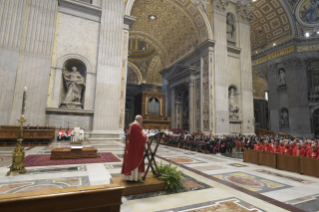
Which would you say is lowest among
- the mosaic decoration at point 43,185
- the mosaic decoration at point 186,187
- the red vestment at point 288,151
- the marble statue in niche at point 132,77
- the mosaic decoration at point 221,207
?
the mosaic decoration at point 221,207

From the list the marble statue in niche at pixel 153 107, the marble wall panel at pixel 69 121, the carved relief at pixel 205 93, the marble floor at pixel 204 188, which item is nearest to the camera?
the marble floor at pixel 204 188

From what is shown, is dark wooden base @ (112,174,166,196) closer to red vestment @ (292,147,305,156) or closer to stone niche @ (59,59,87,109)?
red vestment @ (292,147,305,156)

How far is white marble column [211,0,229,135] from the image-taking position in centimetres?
1450

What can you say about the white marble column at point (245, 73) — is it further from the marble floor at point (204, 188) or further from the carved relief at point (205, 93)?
the marble floor at point (204, 188)

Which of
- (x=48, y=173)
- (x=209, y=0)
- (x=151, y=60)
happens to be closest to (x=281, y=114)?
(x=209, y=0)

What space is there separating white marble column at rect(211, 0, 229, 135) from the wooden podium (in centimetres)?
730

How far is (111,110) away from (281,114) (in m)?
19.1

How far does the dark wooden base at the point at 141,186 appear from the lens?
286 cm

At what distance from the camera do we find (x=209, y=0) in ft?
52.5

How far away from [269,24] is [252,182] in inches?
927

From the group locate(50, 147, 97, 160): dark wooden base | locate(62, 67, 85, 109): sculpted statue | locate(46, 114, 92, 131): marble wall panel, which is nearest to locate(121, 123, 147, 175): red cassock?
locate(50, 147, 97, 160): dark wooden base

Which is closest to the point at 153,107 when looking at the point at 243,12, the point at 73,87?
the point at 73,87

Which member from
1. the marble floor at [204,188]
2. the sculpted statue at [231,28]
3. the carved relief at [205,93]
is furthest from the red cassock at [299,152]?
the sculpted statue at [231,28]

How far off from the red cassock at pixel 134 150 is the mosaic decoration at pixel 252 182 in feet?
6.96
